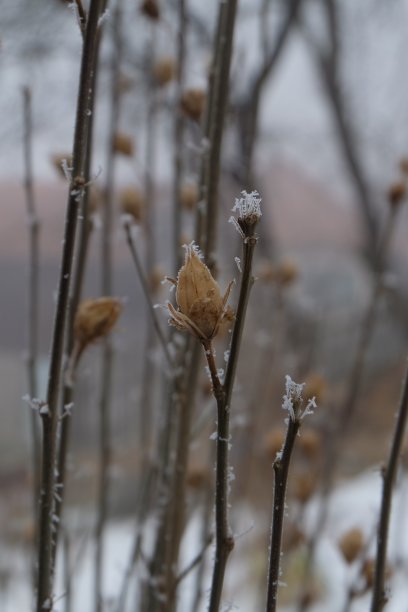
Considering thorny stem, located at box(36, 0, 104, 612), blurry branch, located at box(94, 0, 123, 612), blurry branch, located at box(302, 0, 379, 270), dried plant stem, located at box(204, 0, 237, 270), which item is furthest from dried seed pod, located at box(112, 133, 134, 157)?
blurry branch, located at box(302, 0, 379, 270)

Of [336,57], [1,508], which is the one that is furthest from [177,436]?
[336,57]

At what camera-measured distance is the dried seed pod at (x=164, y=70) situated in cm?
47

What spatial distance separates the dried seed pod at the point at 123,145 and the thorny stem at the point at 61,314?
0.26 metres

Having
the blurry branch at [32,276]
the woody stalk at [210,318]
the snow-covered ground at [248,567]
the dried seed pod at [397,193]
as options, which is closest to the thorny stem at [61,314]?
the woody stalk at [210,318]

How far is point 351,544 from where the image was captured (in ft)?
1.12

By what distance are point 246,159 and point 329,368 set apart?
2.65 m

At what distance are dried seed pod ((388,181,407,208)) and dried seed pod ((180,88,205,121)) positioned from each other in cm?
12

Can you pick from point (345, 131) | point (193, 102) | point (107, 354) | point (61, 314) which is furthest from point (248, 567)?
point (345, 131)

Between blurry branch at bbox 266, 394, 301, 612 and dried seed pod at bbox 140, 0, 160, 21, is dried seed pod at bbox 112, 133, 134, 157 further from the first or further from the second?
blurry branch at bbox 266, 394, 301, 612

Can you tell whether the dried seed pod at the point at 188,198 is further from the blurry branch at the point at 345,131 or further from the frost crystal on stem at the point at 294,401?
the blurry branch at the point at 345,131

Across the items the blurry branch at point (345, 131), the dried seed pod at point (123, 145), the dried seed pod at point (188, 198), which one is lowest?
the dried seed pod at point (188, 198)

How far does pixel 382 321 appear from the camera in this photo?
3299mm

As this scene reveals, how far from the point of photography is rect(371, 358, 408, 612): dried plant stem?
24cm

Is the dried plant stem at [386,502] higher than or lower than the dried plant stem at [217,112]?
lower
